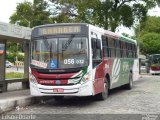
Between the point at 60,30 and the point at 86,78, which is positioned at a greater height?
the point at 60,30

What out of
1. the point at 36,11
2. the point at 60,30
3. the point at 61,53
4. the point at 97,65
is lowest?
the point at 97,65

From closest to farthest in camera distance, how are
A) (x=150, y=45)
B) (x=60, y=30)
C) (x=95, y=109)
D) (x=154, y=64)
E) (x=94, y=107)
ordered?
(x=95, y=109) → (x=94, y=107) → (x=60, y=30) → (x=154, y=64) → (x=150, y=45)

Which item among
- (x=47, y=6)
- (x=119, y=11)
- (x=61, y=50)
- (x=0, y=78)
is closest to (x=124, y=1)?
(x=119, y=11)

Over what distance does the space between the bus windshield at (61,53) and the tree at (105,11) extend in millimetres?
14671

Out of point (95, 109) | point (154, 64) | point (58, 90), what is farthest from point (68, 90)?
point (154, 64)

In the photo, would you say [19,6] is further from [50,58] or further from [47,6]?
[50,58]

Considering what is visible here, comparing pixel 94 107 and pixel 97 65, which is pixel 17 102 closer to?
pixel 94 107

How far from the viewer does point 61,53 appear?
14242 millimetres

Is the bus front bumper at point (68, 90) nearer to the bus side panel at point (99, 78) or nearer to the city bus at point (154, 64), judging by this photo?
the bus side panel at point (99, 78)

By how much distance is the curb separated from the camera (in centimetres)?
1261

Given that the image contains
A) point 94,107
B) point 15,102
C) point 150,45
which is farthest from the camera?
point 150,45

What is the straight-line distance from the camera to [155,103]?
601 inches

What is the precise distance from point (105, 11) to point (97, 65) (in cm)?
1511

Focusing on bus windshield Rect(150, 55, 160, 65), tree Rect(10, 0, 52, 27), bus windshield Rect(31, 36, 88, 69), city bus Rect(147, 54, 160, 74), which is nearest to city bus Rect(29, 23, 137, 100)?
bus windshield Rect(31, 36, 88, 69)
